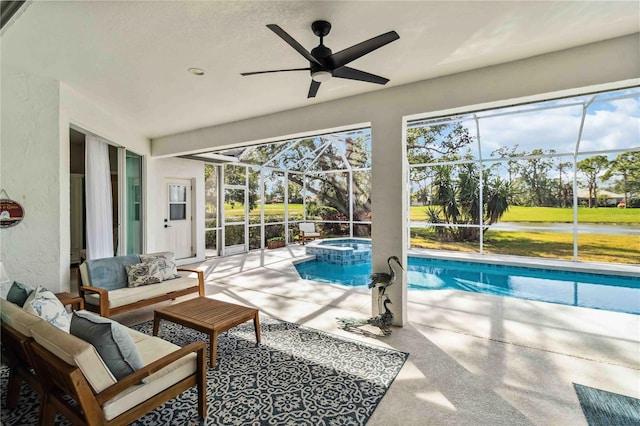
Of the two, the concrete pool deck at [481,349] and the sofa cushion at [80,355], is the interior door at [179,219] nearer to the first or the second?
the concrete pool deck at [481,349]

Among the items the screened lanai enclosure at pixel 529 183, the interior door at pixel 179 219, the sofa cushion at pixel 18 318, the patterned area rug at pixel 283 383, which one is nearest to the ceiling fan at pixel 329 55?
the sofa cushion at pixel 18 318

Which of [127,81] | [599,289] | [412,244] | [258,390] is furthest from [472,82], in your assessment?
[412,244]

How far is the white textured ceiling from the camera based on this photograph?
7.23 ft

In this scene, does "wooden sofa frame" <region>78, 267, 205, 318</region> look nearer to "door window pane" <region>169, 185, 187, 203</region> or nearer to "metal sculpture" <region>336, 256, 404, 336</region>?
"metal sculpture" <region>336, 256, 404, 336</region>

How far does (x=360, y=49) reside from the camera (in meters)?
2.21

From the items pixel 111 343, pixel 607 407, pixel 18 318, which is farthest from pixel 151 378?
pixel 607 407

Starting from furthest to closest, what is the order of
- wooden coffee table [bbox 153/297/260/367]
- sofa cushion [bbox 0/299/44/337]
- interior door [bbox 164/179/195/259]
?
interior door [bbox 164/179/195/259] → wooden coffee table [bbox 153/297/260/367] → sofa cushion [bbox 0/299/44/337]

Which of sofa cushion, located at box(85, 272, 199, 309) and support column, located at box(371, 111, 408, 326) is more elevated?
support column, located at box(371, 111, 408, 326)

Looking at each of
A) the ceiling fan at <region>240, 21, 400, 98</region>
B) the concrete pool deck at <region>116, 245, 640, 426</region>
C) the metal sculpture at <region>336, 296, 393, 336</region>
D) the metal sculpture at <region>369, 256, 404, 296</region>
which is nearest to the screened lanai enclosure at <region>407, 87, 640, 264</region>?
the concrete pool deck at <region>116, 245, 640, 426</region>

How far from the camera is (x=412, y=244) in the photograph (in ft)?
36.0

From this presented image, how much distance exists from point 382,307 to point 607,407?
83.0 inches

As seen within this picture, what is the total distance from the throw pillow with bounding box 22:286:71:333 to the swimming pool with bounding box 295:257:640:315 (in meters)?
4.68

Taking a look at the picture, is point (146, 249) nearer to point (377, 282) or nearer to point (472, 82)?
point (377, 282)

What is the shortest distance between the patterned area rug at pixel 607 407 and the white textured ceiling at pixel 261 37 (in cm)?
297
